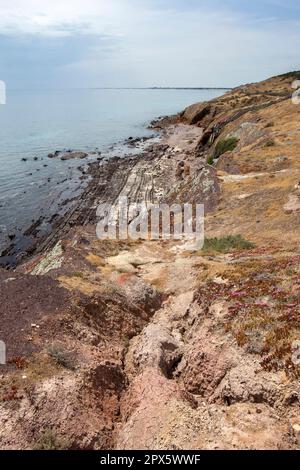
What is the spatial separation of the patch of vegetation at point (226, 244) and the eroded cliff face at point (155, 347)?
19 cm

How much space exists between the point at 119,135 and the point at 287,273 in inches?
5489

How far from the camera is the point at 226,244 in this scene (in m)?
32.5

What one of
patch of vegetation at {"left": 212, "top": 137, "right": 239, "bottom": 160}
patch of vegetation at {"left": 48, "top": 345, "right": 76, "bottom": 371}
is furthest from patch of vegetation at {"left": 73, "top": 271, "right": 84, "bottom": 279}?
patch of vegetation at {"left": 212, "top": 137, "right": 239, "bottom": 160}

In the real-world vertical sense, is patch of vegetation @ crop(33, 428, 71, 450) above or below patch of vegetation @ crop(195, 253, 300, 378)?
below

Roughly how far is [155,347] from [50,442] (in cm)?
657

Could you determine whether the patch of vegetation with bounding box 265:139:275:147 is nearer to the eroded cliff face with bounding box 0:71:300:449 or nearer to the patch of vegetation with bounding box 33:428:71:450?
the eroded cliff face with bounding box 0:71:300:449

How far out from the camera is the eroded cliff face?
12.1m

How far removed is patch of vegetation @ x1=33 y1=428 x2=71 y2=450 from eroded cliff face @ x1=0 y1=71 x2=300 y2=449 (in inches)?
1.4

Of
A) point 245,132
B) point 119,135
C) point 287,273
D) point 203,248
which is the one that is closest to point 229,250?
point 203,248

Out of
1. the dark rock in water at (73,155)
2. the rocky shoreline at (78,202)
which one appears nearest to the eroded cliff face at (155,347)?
the rocky shoreline at (78,202)

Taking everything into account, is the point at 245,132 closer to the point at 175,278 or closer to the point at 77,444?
the point at 175,278

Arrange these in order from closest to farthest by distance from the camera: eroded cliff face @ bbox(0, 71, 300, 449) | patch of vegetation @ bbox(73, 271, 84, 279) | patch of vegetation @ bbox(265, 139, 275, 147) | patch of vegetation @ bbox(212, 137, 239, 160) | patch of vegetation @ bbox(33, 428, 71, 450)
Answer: patch of vegetation @ bbox(33, 428, 71, 450) < eroded cliff face @ bbox(0, 71, 300, 449) < patch of vegetation @ bbox(73, 271, 84, 279) < patch of vegetation @ bbox(265, 139, 275, 147) < patch of vegetation @ bbox(212, 137, 239, 160)

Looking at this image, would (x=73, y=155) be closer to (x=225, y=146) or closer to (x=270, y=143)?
(x=225, y=146)

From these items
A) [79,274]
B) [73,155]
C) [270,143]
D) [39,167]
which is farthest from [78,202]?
[79,274]
